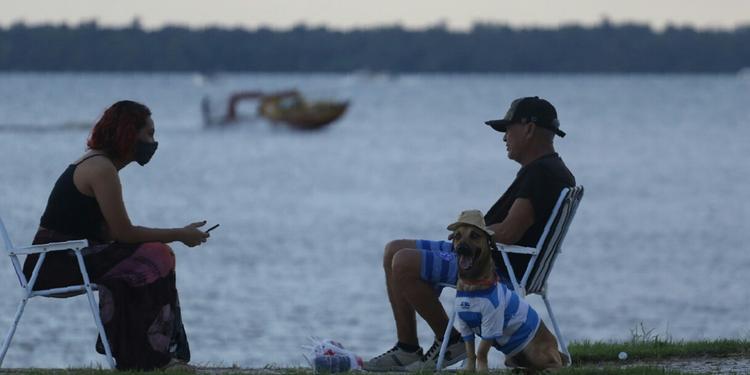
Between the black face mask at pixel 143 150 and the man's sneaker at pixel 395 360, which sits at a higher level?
the black face mask at pixel 143 150

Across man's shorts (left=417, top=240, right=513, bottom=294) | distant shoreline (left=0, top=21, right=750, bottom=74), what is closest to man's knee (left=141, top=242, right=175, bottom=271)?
man's shorts (left=417, top=240, right=513, bottom=294)

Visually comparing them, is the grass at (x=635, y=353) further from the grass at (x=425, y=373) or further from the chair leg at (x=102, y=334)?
the chair leg at (x=102, y=334)

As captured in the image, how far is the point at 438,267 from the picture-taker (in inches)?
285

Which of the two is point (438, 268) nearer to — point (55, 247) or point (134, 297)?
point (134, 297)

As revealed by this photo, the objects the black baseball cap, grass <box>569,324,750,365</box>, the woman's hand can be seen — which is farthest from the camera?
grass <box>569,324,750,365</box>

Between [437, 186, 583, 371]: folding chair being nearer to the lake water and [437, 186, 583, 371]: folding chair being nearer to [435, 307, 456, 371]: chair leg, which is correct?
[435, 307, 456, 371]: chair leg

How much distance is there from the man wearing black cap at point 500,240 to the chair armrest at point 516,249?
0.06 metres

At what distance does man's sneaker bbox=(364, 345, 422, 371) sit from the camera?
736 centimetres

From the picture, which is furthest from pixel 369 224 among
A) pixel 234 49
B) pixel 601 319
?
pixel 234 49

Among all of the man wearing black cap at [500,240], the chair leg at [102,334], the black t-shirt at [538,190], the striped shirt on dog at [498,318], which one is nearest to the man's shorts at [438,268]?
the man wearing black cap at [500,240]

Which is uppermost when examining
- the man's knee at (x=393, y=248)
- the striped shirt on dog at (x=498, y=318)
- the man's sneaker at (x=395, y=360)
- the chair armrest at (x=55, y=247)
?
the chair armrest at (x=55, y=247)

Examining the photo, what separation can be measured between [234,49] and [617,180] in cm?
10236

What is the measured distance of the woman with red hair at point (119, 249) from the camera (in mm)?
6988

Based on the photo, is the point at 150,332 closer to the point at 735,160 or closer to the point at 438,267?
the point at 438,267
